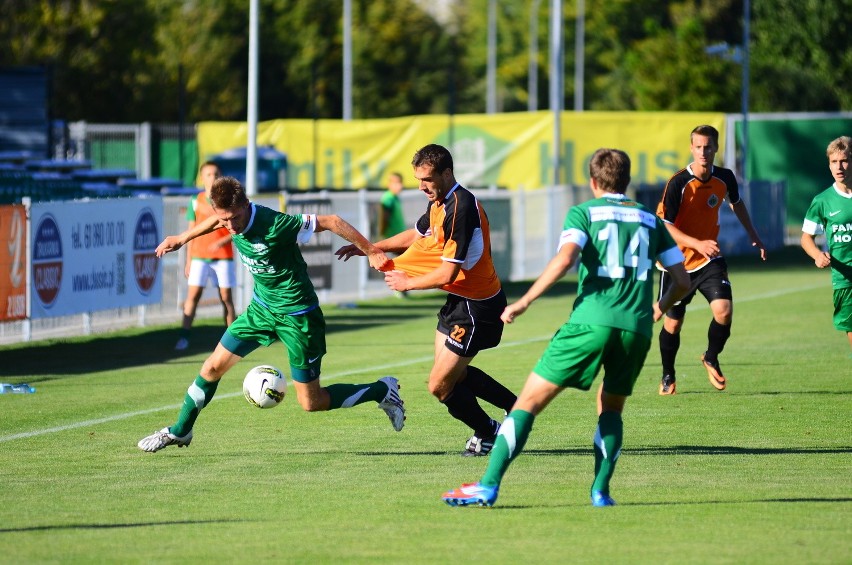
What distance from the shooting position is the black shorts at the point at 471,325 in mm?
9141

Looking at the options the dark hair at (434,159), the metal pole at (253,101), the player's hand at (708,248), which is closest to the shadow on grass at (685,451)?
the player's hand at (708,248)

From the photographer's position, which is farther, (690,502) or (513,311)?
(690,502)

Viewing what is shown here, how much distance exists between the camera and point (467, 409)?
30.9 feet

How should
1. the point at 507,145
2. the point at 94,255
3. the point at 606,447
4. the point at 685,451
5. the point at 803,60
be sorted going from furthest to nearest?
1. the point at 803,60
2. the point at 507,145
3. the point at 94,255
4. the point at 685,451
5. the point at 606,447

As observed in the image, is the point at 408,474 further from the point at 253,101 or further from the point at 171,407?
the point at 253,101

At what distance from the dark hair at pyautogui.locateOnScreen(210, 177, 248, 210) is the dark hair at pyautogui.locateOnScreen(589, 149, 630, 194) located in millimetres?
2531

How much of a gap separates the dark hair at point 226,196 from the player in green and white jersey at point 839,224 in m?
4.81

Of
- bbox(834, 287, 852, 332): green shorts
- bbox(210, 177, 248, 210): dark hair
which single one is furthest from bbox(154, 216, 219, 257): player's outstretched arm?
bbox(834, 287, 852, 332): green shorts

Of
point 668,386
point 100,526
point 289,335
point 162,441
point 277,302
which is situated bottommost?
point 100,526

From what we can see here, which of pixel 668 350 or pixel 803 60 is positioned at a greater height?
pixel 803 60

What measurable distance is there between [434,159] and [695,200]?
13.8 feet

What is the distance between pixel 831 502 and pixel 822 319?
1191cm

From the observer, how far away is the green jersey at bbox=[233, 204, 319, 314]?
30.1 feet

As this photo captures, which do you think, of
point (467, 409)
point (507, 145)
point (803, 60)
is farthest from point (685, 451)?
point (803, 60)
